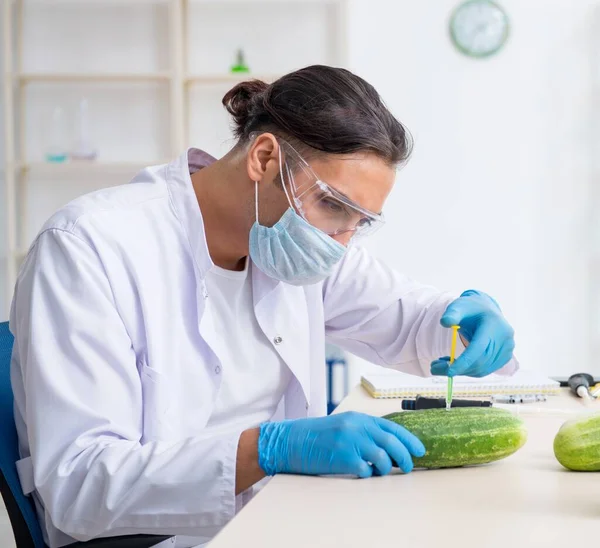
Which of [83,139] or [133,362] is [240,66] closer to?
[83,139]

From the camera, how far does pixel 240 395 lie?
62.1 inches

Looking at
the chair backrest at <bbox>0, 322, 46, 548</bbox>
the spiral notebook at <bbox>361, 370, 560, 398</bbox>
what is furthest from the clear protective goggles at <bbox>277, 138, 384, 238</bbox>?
the chair backrest at <bbox>0, 322, 46, 548</bbox>

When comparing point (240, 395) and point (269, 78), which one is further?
point (269, 78)

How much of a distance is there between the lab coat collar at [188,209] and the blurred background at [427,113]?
2.49m

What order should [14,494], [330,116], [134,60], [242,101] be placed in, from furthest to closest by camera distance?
[134,60] → [242,101] → [330,116] → [14,494]

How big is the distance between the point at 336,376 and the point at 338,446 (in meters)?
3.00

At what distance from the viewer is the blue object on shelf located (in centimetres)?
399

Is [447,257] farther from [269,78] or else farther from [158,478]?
[158,478]

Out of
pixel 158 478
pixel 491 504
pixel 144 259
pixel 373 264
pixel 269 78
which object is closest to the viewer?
pixel 491 504

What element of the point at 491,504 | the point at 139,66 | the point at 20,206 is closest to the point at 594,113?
the point at 139,66

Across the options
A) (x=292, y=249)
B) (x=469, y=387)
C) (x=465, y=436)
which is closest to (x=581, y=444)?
(x=465, y=436)

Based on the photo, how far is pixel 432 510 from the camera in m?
0.96

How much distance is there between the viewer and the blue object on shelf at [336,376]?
399cm

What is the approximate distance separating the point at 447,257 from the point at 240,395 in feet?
9.08
